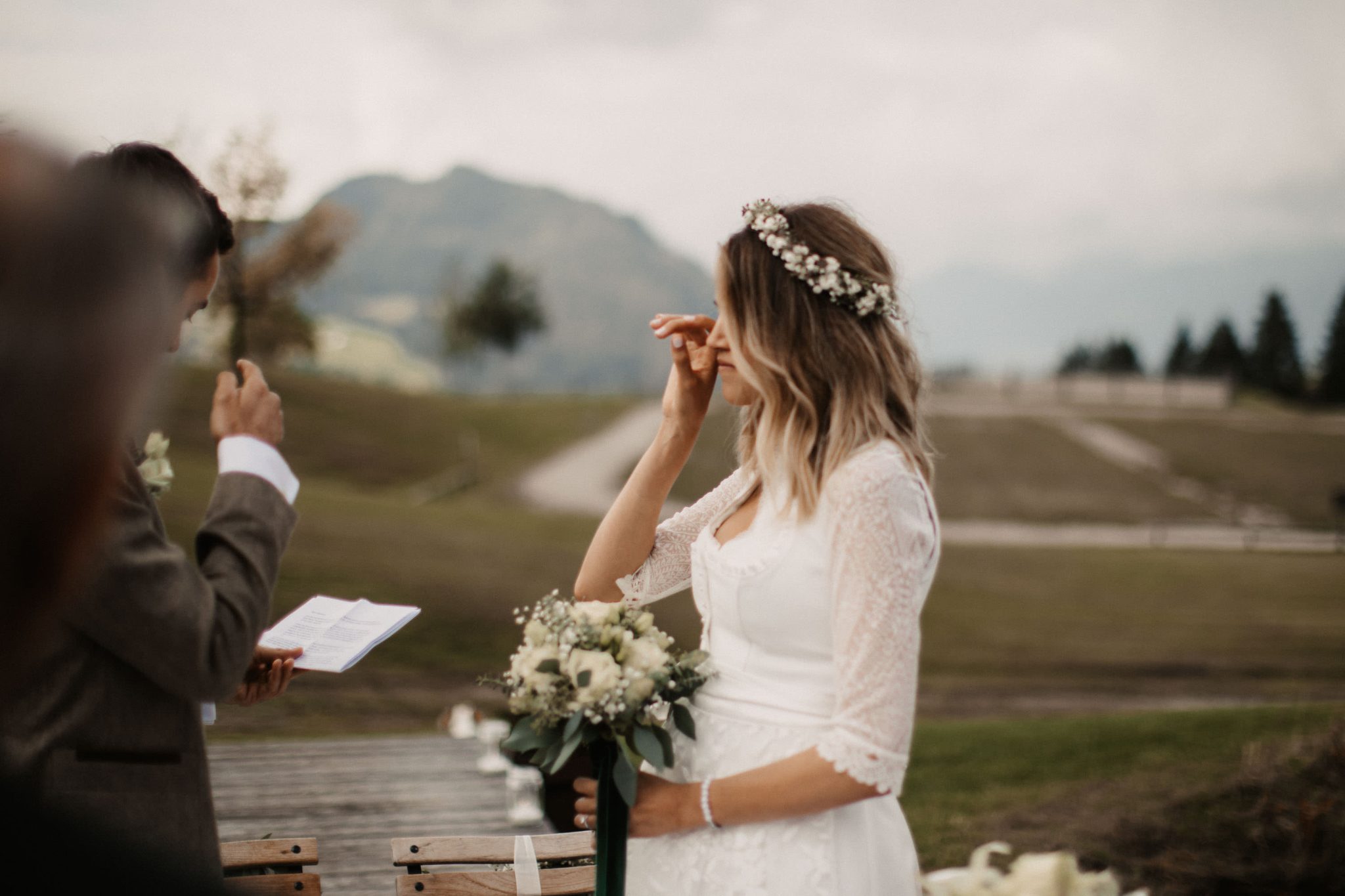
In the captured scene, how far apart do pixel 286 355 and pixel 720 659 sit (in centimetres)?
3378

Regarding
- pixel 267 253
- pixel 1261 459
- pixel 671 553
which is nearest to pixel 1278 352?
pixel 1261 459

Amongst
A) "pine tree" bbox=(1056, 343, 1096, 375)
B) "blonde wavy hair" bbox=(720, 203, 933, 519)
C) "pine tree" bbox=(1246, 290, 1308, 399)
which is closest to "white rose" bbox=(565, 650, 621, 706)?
"blonde wavy hair" bbox=(720, 203, 933, 519)

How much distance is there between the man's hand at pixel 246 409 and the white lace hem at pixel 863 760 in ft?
4.40

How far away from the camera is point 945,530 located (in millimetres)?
39094

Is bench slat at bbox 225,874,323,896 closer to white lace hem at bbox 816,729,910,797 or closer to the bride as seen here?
the bride

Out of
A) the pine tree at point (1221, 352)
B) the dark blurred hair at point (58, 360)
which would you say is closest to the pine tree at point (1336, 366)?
the pine tree at point (1221, 352)

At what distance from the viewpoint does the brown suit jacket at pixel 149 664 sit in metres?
1.76

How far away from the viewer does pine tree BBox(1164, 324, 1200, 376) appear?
111 m

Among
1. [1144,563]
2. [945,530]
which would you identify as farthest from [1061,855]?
[945,530]

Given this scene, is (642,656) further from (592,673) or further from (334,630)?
(334,630)

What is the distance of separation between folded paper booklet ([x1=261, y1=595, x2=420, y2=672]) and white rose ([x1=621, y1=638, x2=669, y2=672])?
55 centimetres

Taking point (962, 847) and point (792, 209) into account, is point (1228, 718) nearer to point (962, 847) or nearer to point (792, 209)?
point (962, 847)

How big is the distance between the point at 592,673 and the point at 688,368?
1.00m

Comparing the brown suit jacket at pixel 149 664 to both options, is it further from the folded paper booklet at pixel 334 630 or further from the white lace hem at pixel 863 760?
the white lace hem at pixel 863 760
